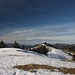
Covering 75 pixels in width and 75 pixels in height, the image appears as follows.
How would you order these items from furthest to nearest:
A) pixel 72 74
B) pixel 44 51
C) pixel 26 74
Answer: pixel 44 51, pixel 72 74, pixel 26 74

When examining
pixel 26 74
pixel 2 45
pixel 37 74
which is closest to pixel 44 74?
pixel 37 74

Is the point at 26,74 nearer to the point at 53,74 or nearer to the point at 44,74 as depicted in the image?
the point at 44,74

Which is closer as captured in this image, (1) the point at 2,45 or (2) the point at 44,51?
(2) the point at 44,51

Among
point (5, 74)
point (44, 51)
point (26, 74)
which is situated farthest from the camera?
point (44, 51)

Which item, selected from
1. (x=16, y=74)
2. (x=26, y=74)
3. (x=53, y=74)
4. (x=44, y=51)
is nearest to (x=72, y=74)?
(x=53, y=74)

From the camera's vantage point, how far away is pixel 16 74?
15805mm

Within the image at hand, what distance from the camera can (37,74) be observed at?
666 inches

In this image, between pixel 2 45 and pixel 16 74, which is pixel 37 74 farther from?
pixel 2 45

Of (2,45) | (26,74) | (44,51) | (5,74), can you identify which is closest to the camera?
(5,74)

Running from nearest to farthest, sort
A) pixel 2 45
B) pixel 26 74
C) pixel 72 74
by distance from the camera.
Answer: pixel 26 74
pixel 72 74
pixel 2 45

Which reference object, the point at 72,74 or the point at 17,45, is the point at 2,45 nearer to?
the point at 17,45

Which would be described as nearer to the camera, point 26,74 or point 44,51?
point 26,74

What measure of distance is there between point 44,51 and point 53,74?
6634 cm

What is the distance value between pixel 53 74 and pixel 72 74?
359 cm
